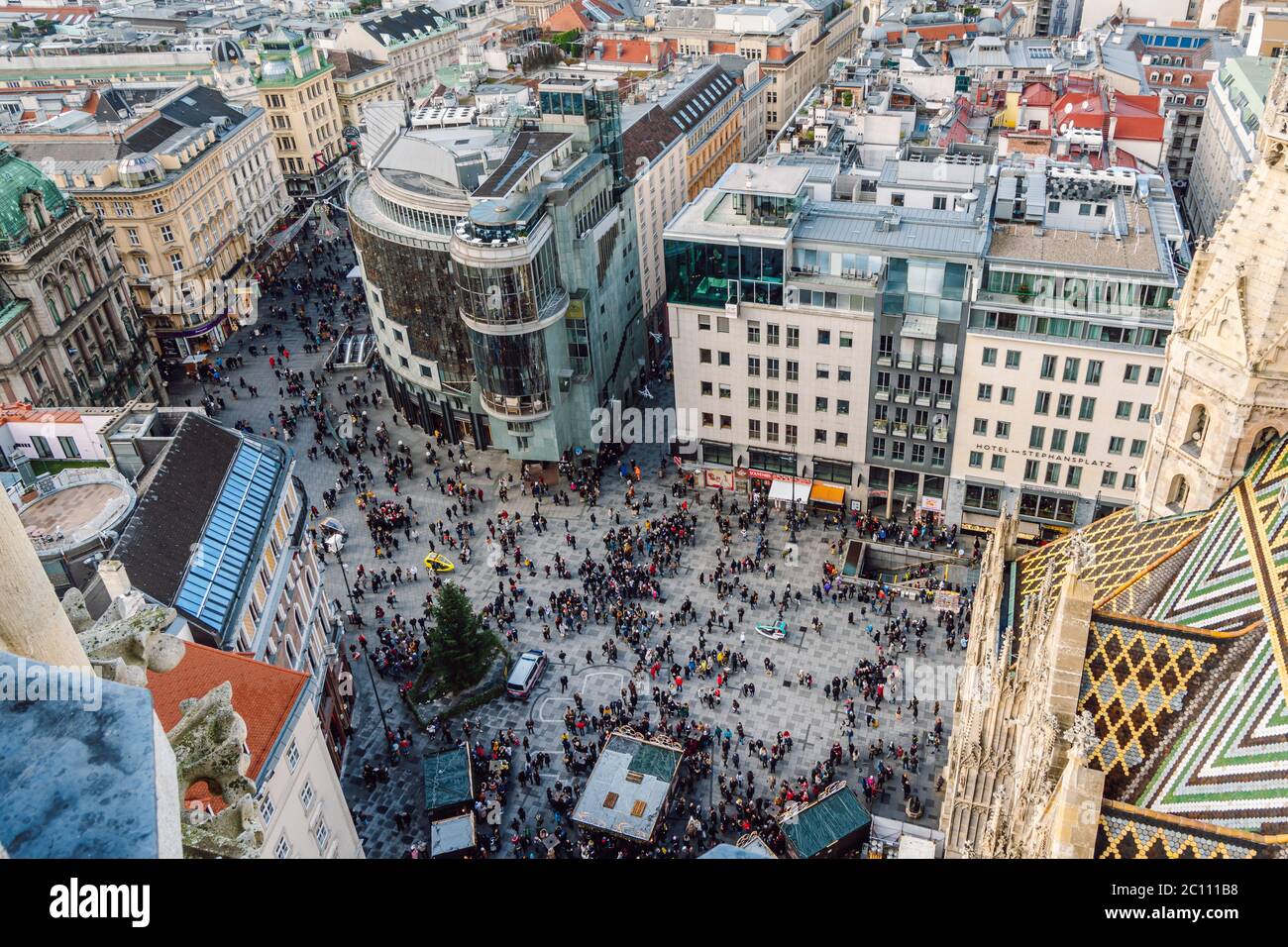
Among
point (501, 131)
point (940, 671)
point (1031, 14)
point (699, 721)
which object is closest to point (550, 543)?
point (699, 721)

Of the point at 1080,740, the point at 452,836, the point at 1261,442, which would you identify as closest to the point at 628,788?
the point at 452,836

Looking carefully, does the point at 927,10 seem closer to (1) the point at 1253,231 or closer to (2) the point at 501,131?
(2) the point at 501,131

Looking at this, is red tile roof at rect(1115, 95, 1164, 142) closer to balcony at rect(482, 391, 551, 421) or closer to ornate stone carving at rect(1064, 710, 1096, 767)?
balcony at rect(482, 391, 551, 421)

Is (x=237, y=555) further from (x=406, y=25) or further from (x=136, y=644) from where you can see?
(x=406, y=25)

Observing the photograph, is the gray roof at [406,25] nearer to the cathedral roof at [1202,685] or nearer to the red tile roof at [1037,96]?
the red tile roof at [1037,96]

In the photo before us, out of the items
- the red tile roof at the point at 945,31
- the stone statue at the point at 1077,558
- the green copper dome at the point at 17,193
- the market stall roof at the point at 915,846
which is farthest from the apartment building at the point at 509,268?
the red tile roof at the point at 945,31

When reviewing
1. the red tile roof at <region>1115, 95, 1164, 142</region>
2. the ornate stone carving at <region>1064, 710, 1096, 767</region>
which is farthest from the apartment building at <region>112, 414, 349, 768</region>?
the red tile roof at <region>1115, 95, 1164, 142</region>
